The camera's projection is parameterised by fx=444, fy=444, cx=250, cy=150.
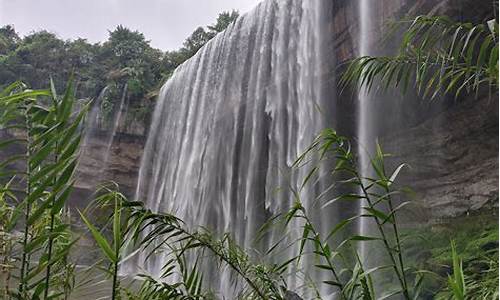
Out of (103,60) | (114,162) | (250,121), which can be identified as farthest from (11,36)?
(250,121)

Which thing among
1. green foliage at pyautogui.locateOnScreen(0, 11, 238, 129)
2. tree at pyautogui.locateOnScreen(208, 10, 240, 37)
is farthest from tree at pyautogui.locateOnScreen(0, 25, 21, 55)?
tree at pyautogui.locateOnScreen(208, 10, 240, 37)

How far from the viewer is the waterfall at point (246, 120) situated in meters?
9.99

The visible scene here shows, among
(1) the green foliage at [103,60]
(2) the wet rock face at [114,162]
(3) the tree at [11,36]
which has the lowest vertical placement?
(2) the wet rock face at [114,162]

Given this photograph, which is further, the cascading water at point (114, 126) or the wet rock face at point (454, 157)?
the cascading water at point (114, 126)

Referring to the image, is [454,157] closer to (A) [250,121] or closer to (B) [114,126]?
(A) [250,121]

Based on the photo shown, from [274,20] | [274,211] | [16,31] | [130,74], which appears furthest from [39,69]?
[274,211]

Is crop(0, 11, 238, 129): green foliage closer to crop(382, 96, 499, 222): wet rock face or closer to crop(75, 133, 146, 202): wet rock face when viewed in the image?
crop(75, 133, 146, 202): wet rock face

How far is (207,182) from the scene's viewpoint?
12.4 metres

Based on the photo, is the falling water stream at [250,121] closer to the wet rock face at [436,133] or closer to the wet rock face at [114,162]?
the wet rock face at [436,133]

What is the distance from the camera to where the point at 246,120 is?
469 inches

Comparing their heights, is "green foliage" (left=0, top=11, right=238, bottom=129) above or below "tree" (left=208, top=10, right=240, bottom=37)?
below

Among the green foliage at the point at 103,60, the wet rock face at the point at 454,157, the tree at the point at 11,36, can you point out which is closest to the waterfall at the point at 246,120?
the wet rock face at the point at 454,157

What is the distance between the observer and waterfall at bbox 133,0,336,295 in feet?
32.8

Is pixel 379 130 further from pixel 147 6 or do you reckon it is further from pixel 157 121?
pixel 147 6
